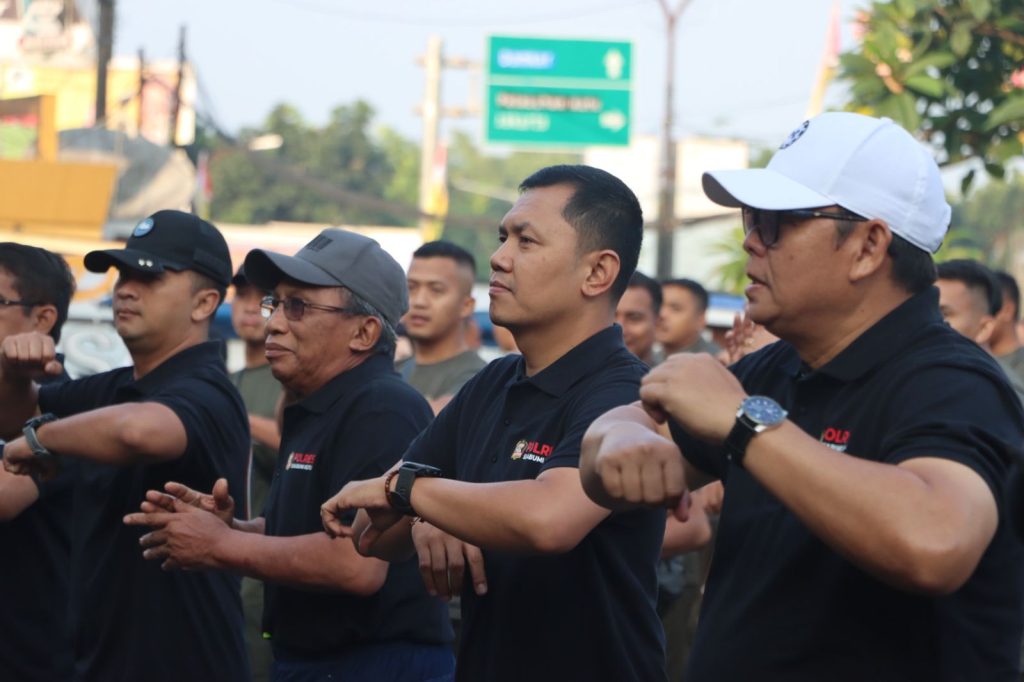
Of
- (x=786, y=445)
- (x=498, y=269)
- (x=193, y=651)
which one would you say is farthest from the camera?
Result: (x=193, y=651)

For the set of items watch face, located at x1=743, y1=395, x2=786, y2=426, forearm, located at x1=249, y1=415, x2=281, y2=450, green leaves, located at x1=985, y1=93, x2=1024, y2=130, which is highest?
green leaves, located at x1=985, y1=93, x2=1024, y2=130

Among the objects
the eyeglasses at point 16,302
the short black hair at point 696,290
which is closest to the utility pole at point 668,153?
the short black hair at point 696,290

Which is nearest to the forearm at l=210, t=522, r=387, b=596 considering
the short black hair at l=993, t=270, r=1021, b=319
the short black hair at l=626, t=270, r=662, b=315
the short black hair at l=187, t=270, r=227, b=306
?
the short black hair at l=187, t=270, r=227, b=306

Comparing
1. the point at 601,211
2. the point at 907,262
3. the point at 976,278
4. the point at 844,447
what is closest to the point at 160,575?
the point at 601,211

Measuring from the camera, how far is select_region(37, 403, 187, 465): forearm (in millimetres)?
4414

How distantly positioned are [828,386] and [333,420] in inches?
78.6

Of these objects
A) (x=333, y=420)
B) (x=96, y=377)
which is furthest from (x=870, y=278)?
(x=96, y=377)

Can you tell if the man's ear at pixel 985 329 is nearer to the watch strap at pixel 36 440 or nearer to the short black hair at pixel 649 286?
the short black hair at pixel 649 286

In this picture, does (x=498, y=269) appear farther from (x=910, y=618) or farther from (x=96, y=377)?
(x=96, y=377)

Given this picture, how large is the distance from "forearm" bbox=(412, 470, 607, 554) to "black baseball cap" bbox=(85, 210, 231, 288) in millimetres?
2020

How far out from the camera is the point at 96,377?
17.3 ft

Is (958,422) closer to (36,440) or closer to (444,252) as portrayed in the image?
(36,440)

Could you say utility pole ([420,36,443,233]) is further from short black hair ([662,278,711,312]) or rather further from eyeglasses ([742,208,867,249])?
eyeglasses ([742,208,867,249])

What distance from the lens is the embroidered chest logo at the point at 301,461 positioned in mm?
4578
